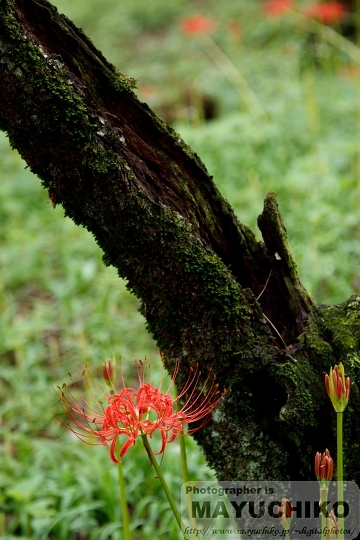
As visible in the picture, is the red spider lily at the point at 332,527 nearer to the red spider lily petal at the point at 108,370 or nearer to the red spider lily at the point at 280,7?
the red spider lily petal at the point at 108,370

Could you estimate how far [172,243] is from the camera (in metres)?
1.69

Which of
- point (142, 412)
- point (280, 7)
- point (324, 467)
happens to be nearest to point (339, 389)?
point (324, 467)

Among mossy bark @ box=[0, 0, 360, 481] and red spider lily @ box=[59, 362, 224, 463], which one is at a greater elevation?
mossy bark @ box=[0, 0, 360, 481]

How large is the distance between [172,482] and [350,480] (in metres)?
1.22

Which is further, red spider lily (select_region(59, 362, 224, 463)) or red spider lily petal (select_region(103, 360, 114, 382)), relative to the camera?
red spider lily petal (select_region(103, 360, 114, 382))

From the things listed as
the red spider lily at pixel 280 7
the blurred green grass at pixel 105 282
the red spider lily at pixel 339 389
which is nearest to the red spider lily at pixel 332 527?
the red spider lily at pixel 339 389

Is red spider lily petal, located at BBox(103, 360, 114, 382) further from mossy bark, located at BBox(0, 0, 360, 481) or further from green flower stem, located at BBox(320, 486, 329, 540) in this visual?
green flower stem, located at BBox(320, 486, 329, 540)

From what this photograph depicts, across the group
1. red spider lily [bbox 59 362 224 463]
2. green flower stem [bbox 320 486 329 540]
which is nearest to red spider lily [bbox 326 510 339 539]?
green flower stem [bbox 320 486 329 540]

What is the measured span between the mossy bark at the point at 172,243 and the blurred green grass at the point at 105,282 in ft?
1.31

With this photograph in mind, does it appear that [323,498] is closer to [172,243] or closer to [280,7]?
[172,243]

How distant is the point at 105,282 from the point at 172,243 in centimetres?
282

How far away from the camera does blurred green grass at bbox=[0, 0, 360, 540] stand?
9.26 feet

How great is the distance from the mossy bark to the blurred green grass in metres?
0.40

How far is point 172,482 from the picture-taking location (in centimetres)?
281
